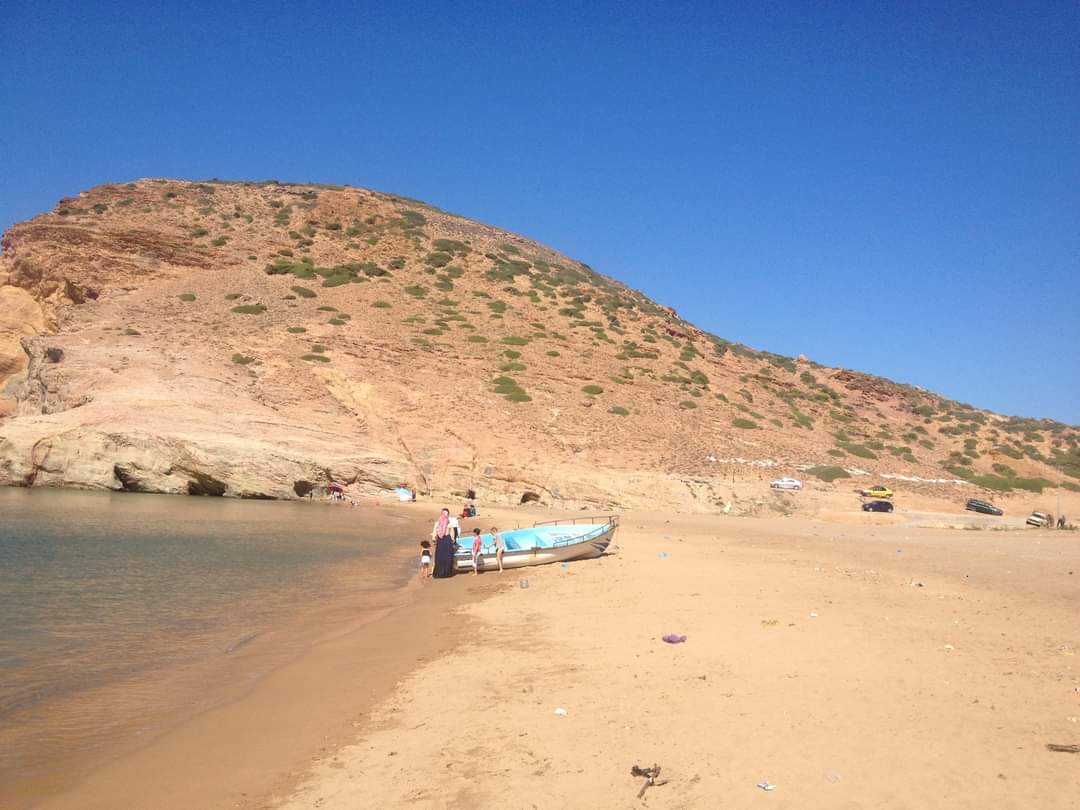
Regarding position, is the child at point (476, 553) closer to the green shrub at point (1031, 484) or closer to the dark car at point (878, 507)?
the dark car at point (878, 507)

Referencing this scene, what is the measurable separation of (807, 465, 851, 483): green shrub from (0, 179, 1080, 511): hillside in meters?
0.20

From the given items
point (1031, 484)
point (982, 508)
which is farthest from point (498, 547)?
point (1031, 484)

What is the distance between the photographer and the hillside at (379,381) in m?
28.9

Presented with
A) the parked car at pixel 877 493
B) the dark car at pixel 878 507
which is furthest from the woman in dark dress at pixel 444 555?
the parked car at pixel 877 493

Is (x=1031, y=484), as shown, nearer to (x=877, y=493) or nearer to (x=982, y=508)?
(x=982, y=508)

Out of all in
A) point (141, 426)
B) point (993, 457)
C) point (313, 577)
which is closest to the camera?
point (313, 577)

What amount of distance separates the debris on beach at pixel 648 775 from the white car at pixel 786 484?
28936 mm

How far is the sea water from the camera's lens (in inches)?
262

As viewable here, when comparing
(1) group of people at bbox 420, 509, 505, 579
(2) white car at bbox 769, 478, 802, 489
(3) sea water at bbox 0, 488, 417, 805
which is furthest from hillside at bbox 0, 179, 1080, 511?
(1) group of people at bbox 420, 509, 505, 579

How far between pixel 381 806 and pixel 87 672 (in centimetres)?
493

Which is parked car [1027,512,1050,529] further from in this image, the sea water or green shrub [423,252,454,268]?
green shrub [423,252,454,268]

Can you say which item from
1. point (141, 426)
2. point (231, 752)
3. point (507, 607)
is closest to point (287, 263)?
point (141, 426)

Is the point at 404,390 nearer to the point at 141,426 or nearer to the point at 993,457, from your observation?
the point at 141,426

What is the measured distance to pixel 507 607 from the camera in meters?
11.9
